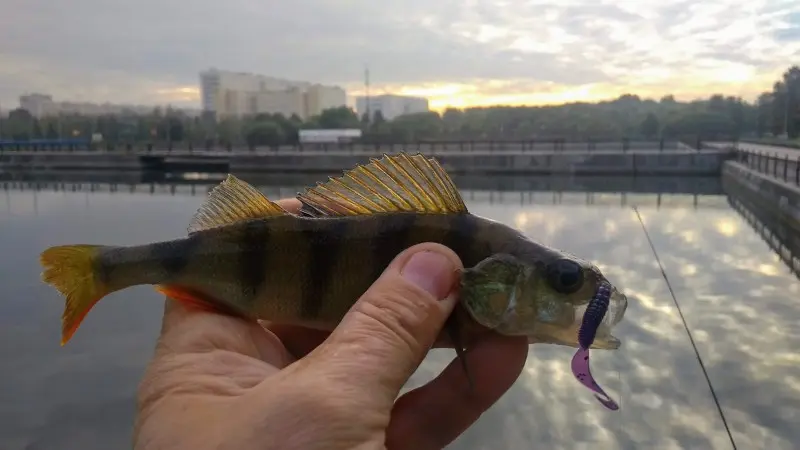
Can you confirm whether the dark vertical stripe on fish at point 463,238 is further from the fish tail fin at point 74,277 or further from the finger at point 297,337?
the fish tail fin at point 74,277

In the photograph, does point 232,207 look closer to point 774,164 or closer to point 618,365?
point 618,365

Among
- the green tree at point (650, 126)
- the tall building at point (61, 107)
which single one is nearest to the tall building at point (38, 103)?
the tall building at point (61, 107)

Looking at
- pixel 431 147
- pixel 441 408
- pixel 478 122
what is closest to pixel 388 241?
pixel 441 408

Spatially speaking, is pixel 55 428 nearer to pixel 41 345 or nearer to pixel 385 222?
pixel 41 345

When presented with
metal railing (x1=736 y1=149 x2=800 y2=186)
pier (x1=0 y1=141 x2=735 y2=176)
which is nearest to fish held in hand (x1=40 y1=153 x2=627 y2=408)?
metal railing (x1=736 y1=149 x2=800 y2=186)

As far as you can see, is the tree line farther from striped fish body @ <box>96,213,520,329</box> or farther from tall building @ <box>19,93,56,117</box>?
striped fish body @ <box>96,213,520,329</box>

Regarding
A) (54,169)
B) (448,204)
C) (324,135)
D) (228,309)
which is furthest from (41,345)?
(324,135)

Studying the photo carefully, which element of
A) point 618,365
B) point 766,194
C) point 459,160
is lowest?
point 618,365
